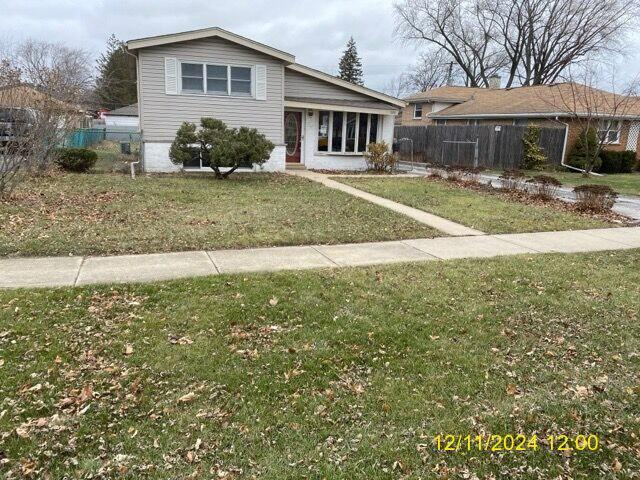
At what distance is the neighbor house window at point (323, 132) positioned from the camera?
63.9 feet

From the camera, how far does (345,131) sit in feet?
65.1

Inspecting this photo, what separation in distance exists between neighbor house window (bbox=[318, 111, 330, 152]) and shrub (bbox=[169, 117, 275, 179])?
5775 millimetres

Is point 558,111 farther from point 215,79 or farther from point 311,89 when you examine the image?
point 215,79

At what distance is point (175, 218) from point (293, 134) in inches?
451

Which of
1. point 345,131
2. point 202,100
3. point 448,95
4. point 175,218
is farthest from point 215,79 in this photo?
point 448,95

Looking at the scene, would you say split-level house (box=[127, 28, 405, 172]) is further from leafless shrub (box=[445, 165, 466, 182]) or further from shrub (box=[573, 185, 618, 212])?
shrub (box=[573, 185, 618, 212])

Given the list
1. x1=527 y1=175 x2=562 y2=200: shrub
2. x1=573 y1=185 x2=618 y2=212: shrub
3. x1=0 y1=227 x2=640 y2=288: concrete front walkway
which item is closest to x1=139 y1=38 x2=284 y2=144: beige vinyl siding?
x1=527 y1=175 x2=562 y2=200: shrub

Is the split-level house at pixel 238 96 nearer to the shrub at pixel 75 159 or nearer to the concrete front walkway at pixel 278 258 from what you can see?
the shrub at pixel 75 159

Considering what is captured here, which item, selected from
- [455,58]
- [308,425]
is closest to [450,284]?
[308,425]

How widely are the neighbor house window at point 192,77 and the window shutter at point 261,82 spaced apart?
73.9 inches

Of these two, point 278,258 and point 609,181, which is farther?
point 609,181

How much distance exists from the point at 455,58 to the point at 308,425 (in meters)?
46.3

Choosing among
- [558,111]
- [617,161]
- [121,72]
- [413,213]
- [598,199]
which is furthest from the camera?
[121,72]

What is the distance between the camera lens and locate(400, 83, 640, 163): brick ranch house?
22172mm
